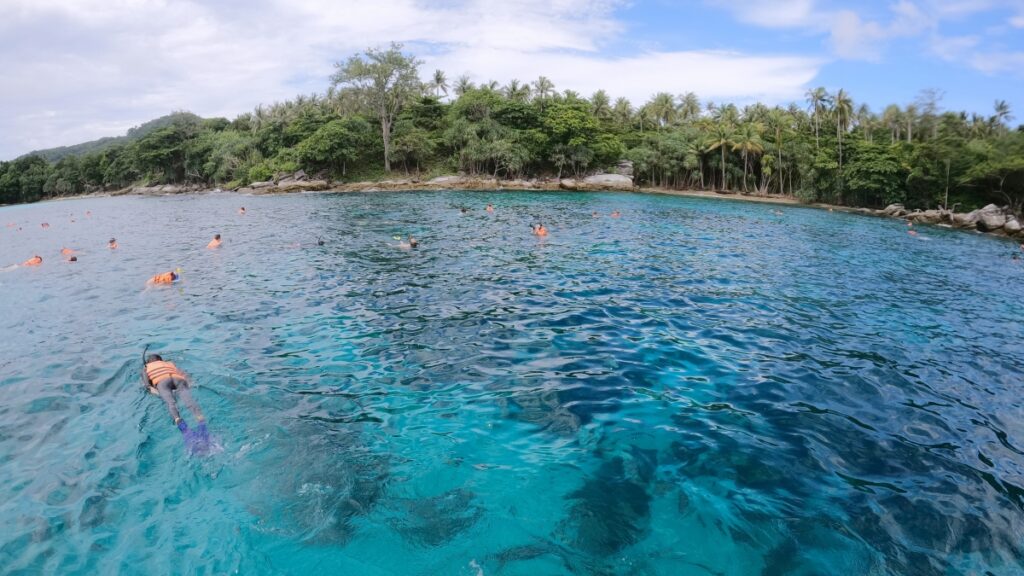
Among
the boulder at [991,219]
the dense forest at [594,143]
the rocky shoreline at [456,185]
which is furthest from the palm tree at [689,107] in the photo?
the boulder at [991,219]

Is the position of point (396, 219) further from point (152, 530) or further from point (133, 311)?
point (152, 530)

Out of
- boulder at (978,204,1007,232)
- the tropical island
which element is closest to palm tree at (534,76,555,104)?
the tropical island

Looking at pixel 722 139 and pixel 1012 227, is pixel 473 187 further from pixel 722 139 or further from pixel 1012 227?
pixel 1012 227

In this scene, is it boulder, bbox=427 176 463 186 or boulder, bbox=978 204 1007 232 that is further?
boulder, bbox=427 176 463 186

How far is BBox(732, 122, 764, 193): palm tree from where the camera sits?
6294 centimetres

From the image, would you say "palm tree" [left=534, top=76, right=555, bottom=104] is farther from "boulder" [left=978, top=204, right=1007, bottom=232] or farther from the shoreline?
"boulder" [left=978, top=204, right=1007, bottom=232]

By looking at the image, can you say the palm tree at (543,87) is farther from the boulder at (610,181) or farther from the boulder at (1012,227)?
the boulder at (1012,227)

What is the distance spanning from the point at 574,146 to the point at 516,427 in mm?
67018

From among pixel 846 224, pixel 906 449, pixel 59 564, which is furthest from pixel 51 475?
pixel 846 224

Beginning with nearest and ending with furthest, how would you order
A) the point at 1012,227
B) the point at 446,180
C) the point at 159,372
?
1. the point at 159,372
2. the point at 1012,227
3. the point at 446,180

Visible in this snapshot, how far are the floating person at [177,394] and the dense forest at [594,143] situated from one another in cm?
5985

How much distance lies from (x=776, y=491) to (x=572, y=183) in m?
63.3

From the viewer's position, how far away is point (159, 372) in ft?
26.0

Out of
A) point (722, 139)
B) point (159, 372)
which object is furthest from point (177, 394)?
point (722, 139)
